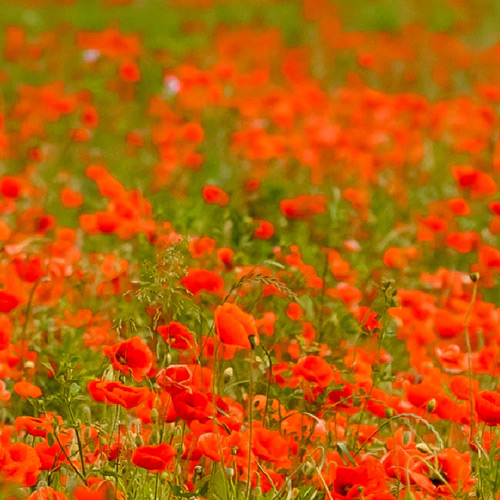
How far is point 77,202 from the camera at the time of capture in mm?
3660

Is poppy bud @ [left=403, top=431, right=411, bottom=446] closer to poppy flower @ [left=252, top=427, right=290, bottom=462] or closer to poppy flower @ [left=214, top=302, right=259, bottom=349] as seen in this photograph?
poppy flower @ [left=252, top=427, right=290, bottom=462]

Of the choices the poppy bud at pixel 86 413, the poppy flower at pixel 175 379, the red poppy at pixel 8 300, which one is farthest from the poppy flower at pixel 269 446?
the red poppy at pixel 8 300

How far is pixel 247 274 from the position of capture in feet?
7.16

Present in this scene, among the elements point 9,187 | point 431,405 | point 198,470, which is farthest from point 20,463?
point 9,187

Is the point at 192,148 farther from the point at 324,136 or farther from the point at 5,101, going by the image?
the point at 5,101

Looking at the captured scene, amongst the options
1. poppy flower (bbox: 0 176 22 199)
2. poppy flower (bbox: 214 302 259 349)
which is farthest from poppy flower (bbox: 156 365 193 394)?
poppy flower (bbox: 0 176 22 199)

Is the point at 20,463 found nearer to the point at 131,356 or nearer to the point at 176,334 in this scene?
the point at 131,356

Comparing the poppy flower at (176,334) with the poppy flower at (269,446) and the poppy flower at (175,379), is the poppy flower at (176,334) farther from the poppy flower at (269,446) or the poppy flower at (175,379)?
the poppy flower at (269,446)

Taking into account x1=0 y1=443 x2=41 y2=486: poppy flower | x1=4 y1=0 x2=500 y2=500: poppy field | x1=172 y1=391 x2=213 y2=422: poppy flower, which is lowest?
x1=4 y1=0 x2=500 y2=500: poppy field

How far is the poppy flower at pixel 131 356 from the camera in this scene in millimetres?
1894

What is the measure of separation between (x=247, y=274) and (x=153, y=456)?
1.85 ft

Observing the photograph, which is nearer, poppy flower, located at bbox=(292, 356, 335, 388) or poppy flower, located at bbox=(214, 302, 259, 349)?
poppy flower, located at bbox=(214, 302, 259, 349)

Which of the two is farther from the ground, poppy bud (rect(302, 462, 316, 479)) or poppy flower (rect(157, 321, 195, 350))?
poppy flower (rect(157, 321, 195, 350))

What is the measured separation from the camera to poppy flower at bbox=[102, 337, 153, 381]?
1894 millimetres
